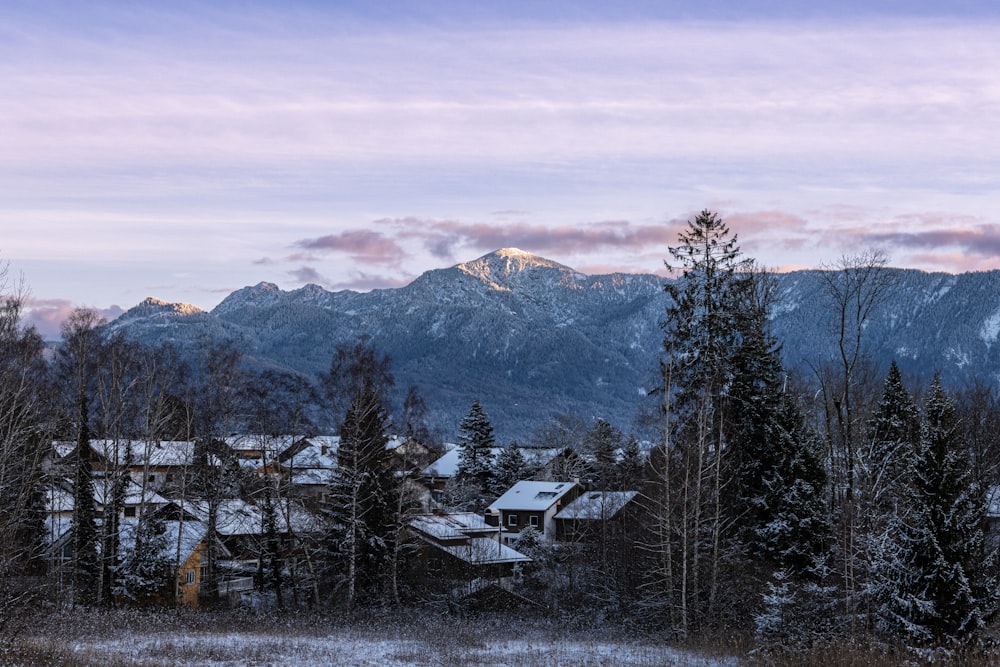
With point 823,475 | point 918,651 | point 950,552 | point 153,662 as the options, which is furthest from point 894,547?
point 153,662

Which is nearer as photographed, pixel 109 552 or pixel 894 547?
pixel 894 547

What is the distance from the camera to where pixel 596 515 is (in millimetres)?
63344

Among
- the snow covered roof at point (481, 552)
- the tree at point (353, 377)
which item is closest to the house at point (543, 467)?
the snow covered roof at point (481, 552)

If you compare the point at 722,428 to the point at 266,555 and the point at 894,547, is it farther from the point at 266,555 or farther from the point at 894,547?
the point at 266,555

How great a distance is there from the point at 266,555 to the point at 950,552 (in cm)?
3044

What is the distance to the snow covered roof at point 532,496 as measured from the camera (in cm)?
7675

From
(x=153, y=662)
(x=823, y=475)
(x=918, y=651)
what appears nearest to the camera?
(x=153, y=662)

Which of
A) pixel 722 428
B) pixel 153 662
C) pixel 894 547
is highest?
pixel 722 428

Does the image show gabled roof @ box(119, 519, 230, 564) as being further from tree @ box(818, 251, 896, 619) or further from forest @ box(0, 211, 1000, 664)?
tree @ box(818, 251, 896, 619)

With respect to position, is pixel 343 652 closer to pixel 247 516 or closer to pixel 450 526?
pixel 247 516

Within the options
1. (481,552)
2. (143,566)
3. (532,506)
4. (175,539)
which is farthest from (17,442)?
(532,506)

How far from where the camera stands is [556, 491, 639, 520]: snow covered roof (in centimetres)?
5672

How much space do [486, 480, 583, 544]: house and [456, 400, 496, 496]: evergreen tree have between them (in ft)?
20.7

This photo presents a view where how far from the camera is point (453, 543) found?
2186 inches
